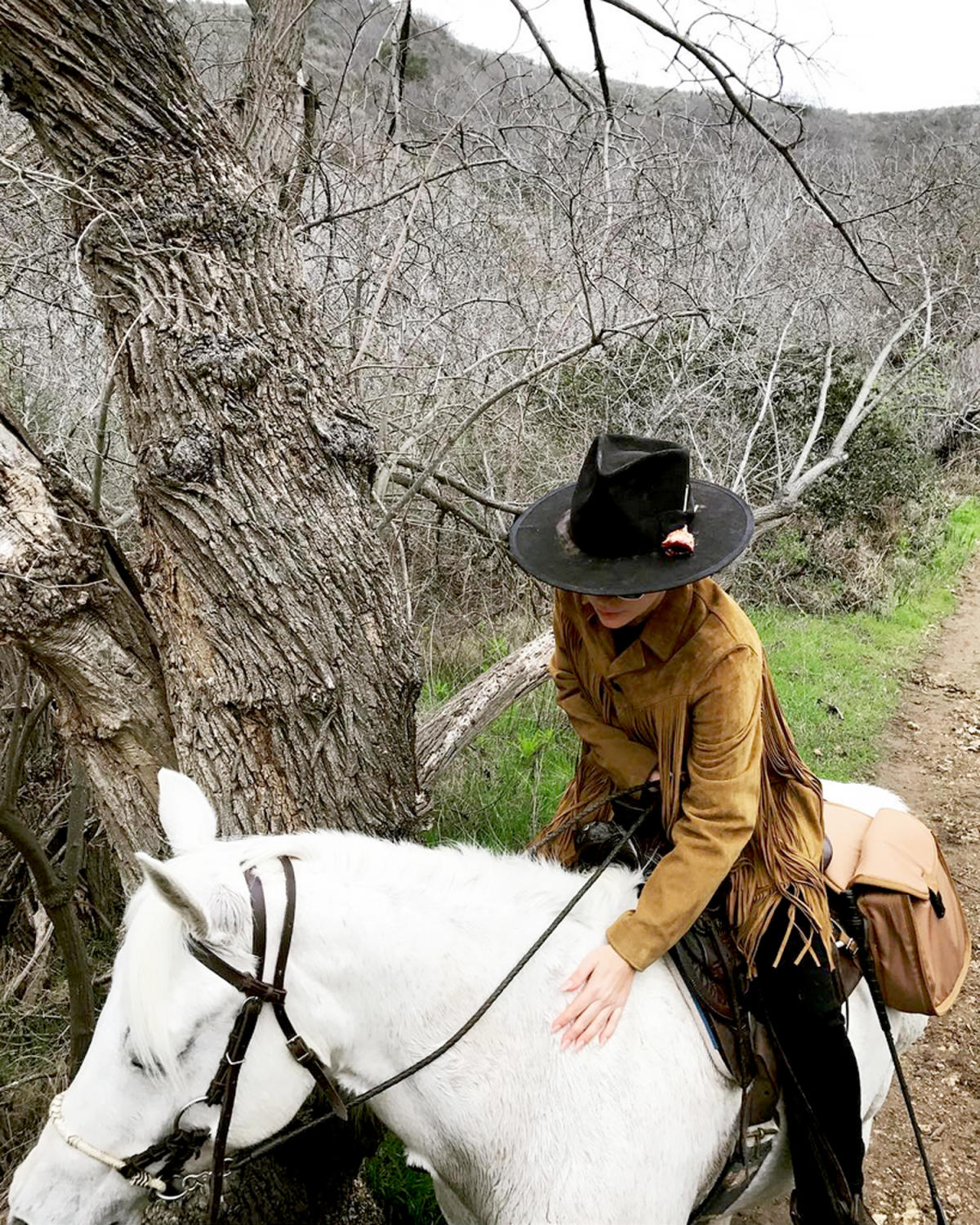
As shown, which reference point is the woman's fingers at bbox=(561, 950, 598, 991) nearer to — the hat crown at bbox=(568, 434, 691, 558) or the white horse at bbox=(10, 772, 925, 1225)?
the white horse at bbox=(10, 772, 925, 1225)

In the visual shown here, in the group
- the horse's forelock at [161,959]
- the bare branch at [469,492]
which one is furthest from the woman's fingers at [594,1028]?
the bare branch at [469,492]

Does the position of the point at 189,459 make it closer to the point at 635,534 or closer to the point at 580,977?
the point at 635,534

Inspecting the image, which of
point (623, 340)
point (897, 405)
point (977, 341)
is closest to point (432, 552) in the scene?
point (623, 340)

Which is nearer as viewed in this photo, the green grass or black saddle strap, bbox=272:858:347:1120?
black saddle strap, bbox=272:858:347:1120

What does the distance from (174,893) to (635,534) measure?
129 cm

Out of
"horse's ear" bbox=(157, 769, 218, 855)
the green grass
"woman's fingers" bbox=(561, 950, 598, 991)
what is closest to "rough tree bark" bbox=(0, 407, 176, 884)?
"horse's ear" bbox=(157, 769, 218, 855)

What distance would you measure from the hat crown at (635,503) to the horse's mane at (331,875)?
2.90 feet

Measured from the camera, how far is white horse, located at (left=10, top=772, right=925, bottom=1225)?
1664 mm

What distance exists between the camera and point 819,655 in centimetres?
867

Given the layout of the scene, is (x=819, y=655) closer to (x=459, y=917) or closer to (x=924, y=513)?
(x=924, y=513)

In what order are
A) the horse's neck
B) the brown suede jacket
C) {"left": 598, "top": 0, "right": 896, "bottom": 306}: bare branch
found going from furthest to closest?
1. {"left": 598, "top": 0, "right": 896, "bottom": 306}: bare branch
2. the brown suede jacket
3. the horse's neck

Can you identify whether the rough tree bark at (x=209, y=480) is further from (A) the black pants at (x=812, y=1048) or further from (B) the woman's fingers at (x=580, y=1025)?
(A) the black pants at (x=812, y=1048)

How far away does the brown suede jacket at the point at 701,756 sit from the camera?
6.58 ft

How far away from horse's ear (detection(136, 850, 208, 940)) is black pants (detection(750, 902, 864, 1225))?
158cm
